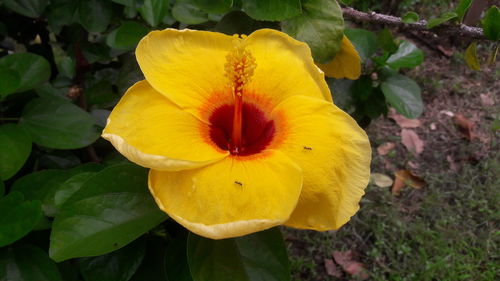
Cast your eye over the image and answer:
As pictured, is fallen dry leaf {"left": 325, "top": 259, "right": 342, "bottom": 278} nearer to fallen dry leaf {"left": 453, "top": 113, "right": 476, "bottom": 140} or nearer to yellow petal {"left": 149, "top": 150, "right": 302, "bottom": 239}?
fallen dry leaf {"left": 453, "top": 113, "right": 476, "bottom": 140}

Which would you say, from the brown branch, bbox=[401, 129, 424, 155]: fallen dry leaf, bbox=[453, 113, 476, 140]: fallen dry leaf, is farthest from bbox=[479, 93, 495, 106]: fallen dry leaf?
the brown branch

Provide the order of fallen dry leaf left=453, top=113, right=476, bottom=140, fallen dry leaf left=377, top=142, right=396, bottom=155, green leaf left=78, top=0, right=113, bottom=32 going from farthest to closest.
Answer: fallen dry leaf left=453, top=113, right=476, bottom=140 < fallen dry leaf left=377, top=142, right=396, bottom=155 < green leaf left=78, top=0, right=113, bottom=32

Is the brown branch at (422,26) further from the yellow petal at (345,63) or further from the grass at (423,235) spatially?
the grass at (423,235)

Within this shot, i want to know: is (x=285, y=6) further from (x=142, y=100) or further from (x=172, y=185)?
(x=172, y=185)

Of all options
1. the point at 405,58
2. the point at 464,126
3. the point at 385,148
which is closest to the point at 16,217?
the point at 405,58

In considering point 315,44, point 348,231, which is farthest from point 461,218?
point 315,44
